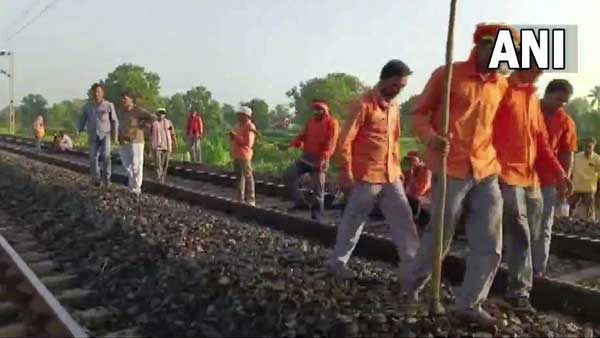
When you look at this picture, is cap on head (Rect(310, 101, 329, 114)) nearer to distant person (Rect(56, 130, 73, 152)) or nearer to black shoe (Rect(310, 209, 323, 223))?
black shoe (Rect(310, 209, 323, 223))

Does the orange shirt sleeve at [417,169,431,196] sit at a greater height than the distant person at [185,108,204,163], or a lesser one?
lesser

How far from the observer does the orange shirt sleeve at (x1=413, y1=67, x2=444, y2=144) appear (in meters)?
4.80

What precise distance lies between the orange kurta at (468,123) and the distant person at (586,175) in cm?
850

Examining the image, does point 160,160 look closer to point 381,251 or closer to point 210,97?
point 381,251

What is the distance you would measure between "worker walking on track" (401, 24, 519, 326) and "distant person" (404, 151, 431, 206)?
4197 millimetres

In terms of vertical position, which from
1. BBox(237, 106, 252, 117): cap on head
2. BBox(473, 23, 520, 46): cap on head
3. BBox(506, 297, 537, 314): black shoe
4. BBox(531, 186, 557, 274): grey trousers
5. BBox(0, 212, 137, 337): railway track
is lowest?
BBox(0, 212, 137, 337): railway track

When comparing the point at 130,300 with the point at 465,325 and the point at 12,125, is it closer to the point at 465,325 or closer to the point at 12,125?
the point at 465,325

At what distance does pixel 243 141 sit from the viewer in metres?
12.0

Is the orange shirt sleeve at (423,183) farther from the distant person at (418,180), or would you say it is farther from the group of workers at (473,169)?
the group of workers at (473,169)

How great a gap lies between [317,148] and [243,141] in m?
1.70

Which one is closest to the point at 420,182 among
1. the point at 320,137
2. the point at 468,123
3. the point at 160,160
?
the point at 320,137

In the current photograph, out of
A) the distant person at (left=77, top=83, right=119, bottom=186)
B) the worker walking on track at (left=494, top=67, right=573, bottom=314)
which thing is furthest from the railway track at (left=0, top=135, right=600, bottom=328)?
the distant person at (left=77, top=83, right=119, bottom=186)

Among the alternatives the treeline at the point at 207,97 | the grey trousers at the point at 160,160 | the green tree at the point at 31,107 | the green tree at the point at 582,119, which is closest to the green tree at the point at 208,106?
the treeline at the point at 207,97

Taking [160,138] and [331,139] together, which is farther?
[160,138]
